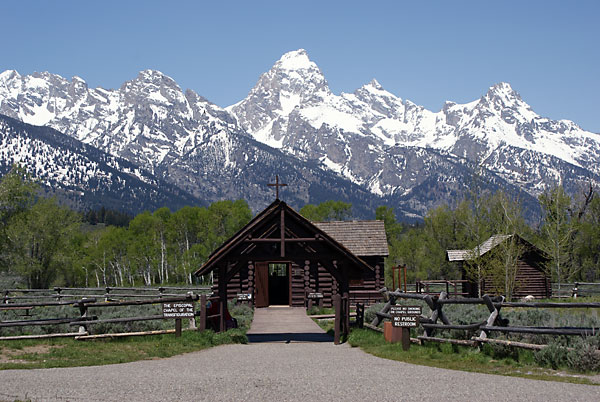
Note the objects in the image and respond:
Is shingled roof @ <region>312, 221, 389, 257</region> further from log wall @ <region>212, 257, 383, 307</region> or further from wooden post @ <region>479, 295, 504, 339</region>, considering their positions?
wooden post @ <region>479, 295, 504, 339</region>

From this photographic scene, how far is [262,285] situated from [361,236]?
6.73 metres

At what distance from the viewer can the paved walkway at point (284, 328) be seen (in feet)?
73.4

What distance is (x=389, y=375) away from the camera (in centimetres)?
1325

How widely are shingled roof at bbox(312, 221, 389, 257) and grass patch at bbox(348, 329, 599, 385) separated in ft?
68.3

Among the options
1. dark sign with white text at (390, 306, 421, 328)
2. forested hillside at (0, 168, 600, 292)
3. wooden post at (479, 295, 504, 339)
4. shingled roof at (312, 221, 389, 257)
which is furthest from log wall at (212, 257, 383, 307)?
wooden post at (479, 295, 504, 339)

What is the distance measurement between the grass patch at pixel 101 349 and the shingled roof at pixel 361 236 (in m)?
19.2

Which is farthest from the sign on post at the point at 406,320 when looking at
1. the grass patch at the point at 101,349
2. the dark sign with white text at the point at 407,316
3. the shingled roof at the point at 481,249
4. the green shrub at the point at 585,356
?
the shingled roof at the point at 481,249

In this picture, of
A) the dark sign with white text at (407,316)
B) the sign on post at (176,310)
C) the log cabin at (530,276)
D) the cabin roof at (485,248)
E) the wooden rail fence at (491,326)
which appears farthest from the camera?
the log cabin at (530,276)

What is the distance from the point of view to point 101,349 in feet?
58.8

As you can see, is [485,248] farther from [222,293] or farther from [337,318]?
[222,293]

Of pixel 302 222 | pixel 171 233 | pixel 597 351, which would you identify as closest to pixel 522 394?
pixel 597 351

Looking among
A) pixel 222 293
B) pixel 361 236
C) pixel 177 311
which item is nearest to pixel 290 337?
pixel 222 293

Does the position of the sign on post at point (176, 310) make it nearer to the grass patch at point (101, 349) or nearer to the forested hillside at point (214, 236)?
the grass patch at point (101, 349)

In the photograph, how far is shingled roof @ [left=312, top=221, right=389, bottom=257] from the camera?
39469 millimetres
